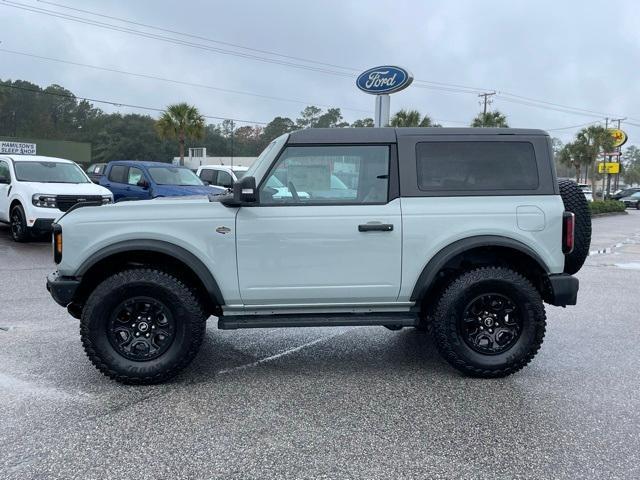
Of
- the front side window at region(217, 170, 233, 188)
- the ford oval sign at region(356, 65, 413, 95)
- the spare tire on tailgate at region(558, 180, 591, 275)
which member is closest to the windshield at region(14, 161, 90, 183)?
the front side window at region(217, 170, 233, 188)

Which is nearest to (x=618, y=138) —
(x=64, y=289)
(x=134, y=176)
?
(x=134, y=176)

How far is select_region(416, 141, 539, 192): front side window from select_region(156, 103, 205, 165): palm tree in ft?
115

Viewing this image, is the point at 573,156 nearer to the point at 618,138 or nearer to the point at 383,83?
the point at 618,138

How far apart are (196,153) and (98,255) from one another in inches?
2100

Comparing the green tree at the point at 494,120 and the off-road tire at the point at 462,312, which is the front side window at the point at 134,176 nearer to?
the off-road tire at the point at 462,312

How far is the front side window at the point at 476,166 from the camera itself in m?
4.53

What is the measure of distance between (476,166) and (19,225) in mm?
10493

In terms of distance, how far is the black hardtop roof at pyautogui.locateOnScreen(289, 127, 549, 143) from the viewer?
4527 mm

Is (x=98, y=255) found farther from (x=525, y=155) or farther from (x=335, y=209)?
(x=525, y=155)

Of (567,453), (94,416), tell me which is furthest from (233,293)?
(567,453)

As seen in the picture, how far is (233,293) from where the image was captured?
4.39 meters

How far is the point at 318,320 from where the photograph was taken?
4414 mm

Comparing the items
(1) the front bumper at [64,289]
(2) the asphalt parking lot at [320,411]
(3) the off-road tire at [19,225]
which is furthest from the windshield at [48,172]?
(1) the front bumper at [64,289]

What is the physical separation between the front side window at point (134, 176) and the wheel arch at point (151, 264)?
412 inches
